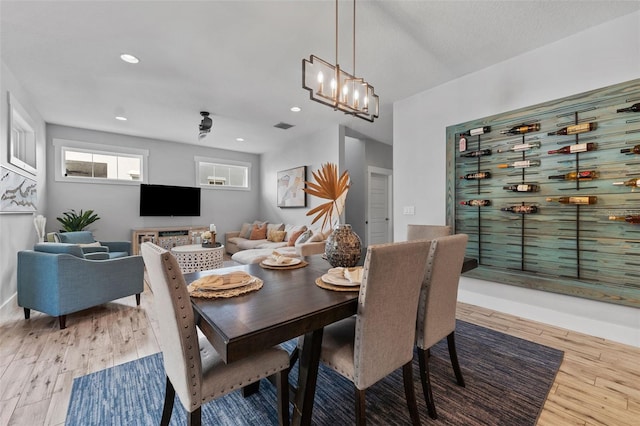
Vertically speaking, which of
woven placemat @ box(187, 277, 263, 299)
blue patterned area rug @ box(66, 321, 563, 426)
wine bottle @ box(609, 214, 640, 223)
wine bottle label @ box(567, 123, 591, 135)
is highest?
wine bottle label @ box(567, 123, 591, 135)

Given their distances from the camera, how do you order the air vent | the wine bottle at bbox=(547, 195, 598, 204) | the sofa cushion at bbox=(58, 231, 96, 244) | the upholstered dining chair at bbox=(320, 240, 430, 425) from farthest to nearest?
the air vent
the sofa cushion at bbox=(58, 231, 96, 244)
the wine bottle at bbox=(547, 195, 598, 204)
the upholstered dining chair at bbox=(320, 240, 430, 425)

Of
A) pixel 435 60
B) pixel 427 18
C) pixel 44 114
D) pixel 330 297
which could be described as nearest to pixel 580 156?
pixel 435 60

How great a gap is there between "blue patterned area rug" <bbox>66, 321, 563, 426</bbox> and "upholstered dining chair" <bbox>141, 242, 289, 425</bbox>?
1.21 ft

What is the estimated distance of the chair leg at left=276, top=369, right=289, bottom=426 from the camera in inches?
49.8

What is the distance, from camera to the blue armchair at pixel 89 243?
379 centimetres

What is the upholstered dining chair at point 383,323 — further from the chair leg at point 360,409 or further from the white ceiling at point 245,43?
the white ceiling at point 245,43

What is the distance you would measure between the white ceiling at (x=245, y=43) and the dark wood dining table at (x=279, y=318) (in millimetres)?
2118

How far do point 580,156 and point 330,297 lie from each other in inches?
107

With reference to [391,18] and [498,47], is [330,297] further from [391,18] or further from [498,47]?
[498,47]

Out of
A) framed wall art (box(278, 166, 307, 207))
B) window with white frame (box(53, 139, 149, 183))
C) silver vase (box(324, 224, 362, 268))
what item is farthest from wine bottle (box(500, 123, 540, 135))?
window with white frame (box(53, 139, 149, 183))

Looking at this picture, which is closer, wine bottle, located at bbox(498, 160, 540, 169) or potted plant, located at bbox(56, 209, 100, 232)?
wine bottle, located at bbox(498, 160, 540, 169)

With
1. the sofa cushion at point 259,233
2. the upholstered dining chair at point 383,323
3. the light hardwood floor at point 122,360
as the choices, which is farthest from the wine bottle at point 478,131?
the sofa cushion at point 259,233

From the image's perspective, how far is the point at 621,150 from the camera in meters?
2.24

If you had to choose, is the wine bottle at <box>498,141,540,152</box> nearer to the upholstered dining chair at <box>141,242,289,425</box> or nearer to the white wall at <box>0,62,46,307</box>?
the upholstered dining chair at <box>141,242,289,425</box>
